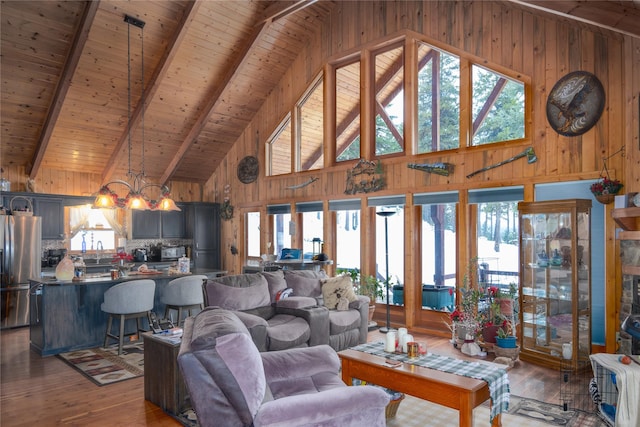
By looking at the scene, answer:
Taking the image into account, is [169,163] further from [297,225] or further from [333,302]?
[333,302]

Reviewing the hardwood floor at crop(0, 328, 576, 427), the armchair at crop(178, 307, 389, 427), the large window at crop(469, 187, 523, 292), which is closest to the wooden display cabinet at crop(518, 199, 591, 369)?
the hardwood floor at crop(0, 328, 576, 427)

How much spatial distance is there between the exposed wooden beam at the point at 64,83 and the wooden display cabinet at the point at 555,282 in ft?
20.0

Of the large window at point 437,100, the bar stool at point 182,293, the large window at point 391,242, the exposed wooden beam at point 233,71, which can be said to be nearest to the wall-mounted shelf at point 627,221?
the large window at point 437,100

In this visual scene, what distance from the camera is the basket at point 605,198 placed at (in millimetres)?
4684

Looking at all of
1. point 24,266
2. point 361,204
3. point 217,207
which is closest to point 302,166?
point 361,204

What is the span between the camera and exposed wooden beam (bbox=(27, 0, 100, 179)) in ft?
19.5

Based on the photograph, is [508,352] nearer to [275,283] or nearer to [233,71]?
[275,283]

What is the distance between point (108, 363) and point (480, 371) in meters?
3.99

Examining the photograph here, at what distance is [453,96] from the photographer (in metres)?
6.36

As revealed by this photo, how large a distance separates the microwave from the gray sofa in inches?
186

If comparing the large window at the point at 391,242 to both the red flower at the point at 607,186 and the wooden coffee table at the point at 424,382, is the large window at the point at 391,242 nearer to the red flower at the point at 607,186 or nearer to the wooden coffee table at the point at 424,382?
the red flower at the point at 607,186

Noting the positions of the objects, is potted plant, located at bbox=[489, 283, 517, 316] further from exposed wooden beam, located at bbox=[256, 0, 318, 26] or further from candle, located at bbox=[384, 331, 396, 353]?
exposed wooden beam, located at bbox=[256, 0, 318, 26]

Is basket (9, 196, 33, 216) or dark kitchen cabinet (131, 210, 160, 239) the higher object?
basket (9, 196, 33, 216)

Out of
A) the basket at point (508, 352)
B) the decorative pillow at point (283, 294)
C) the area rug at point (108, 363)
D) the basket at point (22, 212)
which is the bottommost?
the area rug at point (108, 363)
